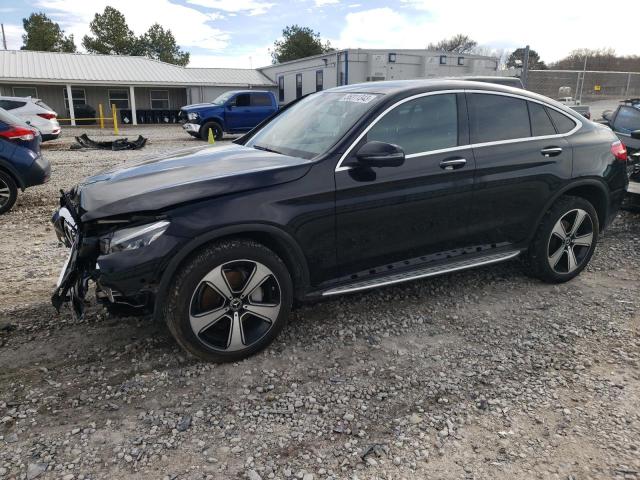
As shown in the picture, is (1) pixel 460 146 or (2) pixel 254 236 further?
(1) pixel 460 146

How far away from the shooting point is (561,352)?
3.39 m

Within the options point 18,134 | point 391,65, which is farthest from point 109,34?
point 18,134

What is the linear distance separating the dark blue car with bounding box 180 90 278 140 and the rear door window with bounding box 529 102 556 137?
15213 mm

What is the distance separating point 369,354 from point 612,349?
1.76 meters

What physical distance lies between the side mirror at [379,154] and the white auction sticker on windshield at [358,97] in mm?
583

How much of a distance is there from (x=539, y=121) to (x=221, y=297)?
10.3ft

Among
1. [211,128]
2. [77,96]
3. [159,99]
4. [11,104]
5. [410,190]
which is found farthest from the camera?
[159,99]

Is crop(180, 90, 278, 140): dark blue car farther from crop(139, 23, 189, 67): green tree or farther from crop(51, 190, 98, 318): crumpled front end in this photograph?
crop(139, 23, 189, 67): green tree

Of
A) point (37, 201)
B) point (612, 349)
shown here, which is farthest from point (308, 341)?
point (37, 201)

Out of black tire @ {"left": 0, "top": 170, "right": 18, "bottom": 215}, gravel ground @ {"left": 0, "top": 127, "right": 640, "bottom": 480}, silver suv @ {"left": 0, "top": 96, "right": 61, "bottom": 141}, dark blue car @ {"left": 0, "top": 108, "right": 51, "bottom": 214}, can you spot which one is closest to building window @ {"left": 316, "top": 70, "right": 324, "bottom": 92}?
silver suv @ {"left": 0, "top": 96, "right": 61, "bottom": 141}

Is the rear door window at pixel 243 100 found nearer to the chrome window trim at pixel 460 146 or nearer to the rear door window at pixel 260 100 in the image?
the rear door window at pixel 260 100

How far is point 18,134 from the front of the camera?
6828mm

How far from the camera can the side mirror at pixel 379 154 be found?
10.6 feet

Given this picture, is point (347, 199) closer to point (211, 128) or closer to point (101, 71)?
point (211, 128)
